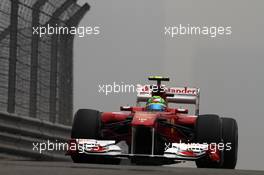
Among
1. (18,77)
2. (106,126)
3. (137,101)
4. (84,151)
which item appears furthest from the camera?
(137,101)

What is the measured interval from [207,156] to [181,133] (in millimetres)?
1554

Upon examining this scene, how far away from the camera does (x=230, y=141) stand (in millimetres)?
13195

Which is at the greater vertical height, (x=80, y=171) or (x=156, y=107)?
(x=156, y=107)

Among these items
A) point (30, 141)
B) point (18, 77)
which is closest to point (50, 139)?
point (30, 141)

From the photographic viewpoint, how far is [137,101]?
14.9 m

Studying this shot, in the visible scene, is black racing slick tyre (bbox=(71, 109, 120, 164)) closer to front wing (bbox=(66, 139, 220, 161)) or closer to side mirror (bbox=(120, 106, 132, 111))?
front wing (bbox=(66, 139, 220, 161))

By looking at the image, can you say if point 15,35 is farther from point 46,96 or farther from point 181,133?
point 181,133

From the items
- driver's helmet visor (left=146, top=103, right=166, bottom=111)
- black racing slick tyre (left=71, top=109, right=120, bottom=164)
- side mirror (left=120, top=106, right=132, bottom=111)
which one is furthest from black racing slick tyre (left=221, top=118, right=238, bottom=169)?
black racing slick tyre (left=71, top=109, right=120, bottom=164)

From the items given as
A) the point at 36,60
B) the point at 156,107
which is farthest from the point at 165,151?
the point at 36,60

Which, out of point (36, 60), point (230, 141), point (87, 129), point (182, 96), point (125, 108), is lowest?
point (230, 141)

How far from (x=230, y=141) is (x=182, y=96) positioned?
1.94 meters

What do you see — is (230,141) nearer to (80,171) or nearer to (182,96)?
(182,96)

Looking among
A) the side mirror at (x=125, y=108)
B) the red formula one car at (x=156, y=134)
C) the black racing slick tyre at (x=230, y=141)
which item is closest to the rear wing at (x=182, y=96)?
the red formula one car at (x=156, y=134)

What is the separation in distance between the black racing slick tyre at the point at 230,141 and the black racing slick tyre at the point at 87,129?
5.31 feet
